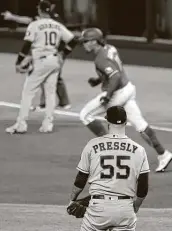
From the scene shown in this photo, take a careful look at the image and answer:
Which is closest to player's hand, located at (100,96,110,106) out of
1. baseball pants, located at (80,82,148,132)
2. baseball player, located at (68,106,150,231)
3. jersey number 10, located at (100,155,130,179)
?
baseball pants, located at (80,82,148,132)

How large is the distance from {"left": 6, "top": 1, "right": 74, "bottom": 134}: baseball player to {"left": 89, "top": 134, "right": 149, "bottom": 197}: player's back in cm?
826

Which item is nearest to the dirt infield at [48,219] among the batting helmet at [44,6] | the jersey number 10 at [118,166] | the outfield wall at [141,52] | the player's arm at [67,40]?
the jersey number 10 at [118,166]

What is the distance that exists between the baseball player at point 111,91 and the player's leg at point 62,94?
4.70m

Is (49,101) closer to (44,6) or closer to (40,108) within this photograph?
(44,6)

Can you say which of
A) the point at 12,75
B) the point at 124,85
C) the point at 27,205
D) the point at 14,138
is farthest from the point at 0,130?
the point at 12,75

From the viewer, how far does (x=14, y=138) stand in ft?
52.0

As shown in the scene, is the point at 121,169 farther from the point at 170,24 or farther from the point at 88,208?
the point at 170,24

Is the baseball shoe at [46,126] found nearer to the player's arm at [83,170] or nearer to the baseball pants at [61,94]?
the baseball pants at [61,94]

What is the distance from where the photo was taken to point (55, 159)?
1430cm

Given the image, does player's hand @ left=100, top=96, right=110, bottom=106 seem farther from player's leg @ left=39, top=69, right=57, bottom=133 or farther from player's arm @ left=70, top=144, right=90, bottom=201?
player's arm @ left=70, top=144, right=90, bottom=201

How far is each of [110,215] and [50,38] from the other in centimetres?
867

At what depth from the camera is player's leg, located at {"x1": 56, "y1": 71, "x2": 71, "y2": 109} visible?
1861 centimetres

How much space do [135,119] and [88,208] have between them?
5702mm

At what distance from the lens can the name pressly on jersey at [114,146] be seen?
25.5ft
